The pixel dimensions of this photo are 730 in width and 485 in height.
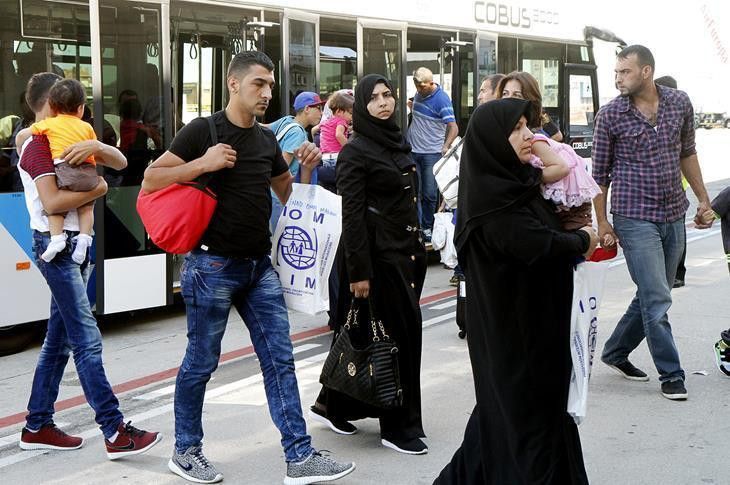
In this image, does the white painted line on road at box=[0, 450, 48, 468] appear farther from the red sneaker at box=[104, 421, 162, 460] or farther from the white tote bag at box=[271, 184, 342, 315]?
the white tote bag at box=[271, 184, 342, 315]

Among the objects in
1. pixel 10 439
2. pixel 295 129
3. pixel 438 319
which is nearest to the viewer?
pixel 10 439

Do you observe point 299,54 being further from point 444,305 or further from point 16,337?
point 16,337

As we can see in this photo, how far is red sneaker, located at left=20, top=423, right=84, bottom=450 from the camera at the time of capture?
549 centimetres

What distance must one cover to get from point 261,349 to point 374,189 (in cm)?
102

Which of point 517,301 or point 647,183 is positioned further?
point 647,183

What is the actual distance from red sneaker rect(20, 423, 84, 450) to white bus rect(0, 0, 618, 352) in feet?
7.61

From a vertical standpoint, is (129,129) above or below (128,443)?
above

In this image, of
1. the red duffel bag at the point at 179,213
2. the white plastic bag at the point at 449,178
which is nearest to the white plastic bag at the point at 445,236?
the white plastic bag at the point at 449,178

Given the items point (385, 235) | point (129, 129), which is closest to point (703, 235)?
point (129, 129)

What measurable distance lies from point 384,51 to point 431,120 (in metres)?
0.90

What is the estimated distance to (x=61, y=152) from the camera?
5406mm

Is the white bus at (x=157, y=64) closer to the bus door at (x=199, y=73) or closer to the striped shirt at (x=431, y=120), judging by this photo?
the bus door at (x=199, y=73)

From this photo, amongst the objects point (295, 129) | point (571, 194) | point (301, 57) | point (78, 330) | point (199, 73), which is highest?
point (301, 57)

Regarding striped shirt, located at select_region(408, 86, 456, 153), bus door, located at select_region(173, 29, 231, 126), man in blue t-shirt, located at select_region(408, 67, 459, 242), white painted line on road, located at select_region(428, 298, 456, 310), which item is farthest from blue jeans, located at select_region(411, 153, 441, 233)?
bus door, located at select_region(173, 29, 231, 126)
